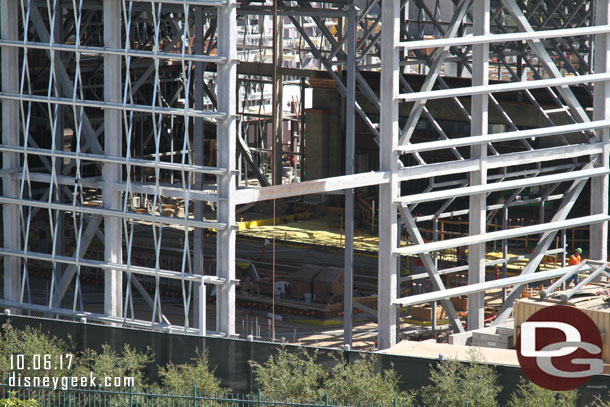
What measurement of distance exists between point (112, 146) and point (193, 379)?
270 inches

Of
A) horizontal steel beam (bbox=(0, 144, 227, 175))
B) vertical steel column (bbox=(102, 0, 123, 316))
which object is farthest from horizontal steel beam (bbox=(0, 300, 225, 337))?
horizontal steel beam (bbox=(0, 144, 227, 175))

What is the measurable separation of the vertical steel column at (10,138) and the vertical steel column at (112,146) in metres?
3.00

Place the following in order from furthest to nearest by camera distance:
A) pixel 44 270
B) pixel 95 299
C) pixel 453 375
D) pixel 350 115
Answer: pixel 44 270
pixel 95 299
pixel 350 115
pixel 453 375

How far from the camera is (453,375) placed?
21.5 metres

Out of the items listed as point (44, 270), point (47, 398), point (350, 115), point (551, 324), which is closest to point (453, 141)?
point (350, 115)

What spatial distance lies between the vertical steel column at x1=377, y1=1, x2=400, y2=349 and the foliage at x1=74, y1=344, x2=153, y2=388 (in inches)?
263

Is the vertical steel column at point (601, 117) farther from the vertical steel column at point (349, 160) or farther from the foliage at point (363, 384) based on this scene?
the foliage at point (363, 384)

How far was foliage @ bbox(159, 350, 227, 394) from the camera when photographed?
73.7 feet

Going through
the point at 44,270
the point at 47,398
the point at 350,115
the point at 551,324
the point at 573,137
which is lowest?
the point at 47,398

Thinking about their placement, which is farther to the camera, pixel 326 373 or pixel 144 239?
pixel 144 239

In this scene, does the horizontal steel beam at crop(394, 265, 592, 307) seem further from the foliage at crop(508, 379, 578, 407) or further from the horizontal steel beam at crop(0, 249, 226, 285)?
the foliage at crop(508, 379, 578, 407)

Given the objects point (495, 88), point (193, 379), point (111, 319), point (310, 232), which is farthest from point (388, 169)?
point (310, 232)

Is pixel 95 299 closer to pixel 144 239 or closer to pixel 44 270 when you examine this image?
pixel 44 270

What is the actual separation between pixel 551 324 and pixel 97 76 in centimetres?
2455
